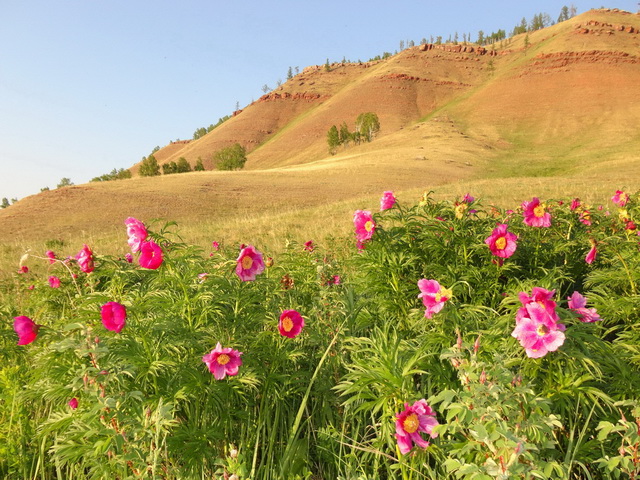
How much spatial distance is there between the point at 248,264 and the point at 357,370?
0.81 metres

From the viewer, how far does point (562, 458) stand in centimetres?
179

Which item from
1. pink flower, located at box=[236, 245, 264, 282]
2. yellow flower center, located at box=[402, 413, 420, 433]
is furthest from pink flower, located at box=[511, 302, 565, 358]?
pink flower, located at box=[236, 245, 264, 282]

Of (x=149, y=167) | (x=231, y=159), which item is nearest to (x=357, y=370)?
(x=149, y=167)

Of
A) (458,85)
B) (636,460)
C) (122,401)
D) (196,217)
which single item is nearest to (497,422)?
(636,460)

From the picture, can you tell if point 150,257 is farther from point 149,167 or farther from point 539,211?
point 149,167

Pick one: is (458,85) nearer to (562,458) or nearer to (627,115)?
(627,115)

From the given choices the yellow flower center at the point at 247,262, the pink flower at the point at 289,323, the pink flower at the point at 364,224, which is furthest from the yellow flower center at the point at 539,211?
the yellow flower center at the point at 247,262

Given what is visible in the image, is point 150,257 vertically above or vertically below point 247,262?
above

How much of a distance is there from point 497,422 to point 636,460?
1.81 feet

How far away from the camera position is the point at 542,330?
141 centimetres

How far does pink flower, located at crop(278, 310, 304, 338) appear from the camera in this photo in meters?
1.91

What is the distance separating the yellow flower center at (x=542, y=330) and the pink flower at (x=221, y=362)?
1.23 meters

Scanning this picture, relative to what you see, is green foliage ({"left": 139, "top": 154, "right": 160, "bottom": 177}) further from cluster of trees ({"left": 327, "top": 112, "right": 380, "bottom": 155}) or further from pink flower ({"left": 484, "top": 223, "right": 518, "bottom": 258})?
pink flower ({"left": 484, "top": 223, "right": 518, "bottom": 258})

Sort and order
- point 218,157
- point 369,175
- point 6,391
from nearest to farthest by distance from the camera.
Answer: point 6,391 < point 369,175 < point 218,157
